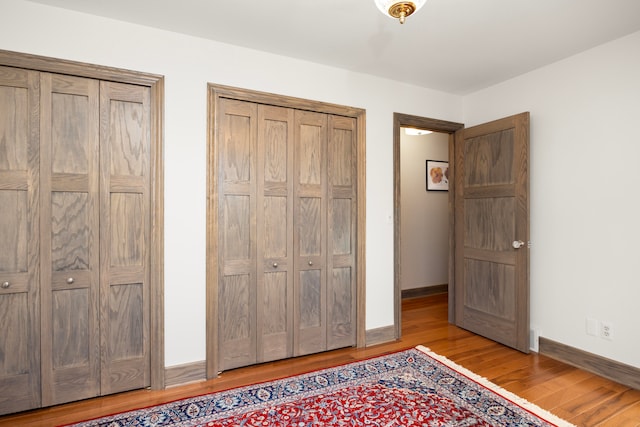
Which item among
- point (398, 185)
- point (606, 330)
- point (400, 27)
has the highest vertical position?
point (400, 27)

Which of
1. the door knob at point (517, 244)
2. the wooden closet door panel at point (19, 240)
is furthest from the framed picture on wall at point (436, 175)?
the wooden closet door panel at point (19, 240)

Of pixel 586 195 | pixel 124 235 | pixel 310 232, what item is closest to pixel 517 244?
pixel 586 195

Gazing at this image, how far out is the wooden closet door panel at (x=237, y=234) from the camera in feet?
9.06

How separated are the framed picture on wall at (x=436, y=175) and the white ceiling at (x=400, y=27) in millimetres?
2248

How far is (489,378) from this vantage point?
2680 millimetres

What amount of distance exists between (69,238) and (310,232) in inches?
69.2

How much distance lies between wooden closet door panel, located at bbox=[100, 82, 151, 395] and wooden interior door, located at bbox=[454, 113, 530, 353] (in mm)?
3071

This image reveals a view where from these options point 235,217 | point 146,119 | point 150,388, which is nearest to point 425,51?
point 235,217

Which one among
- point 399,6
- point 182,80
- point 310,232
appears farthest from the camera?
point 310,232

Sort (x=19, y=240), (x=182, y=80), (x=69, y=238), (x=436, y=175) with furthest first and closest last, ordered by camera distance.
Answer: (x=436, y=175), (x=182, y=80), (x=69, y=238), (x=19, y=240)

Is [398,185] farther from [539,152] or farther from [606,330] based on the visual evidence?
[606,330]

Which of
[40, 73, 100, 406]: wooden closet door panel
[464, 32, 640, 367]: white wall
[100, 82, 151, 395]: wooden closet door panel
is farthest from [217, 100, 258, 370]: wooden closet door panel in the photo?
[464, 32, 640, 367]: white wall

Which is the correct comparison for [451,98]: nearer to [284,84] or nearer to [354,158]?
[354,158]

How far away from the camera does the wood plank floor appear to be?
2197mm
